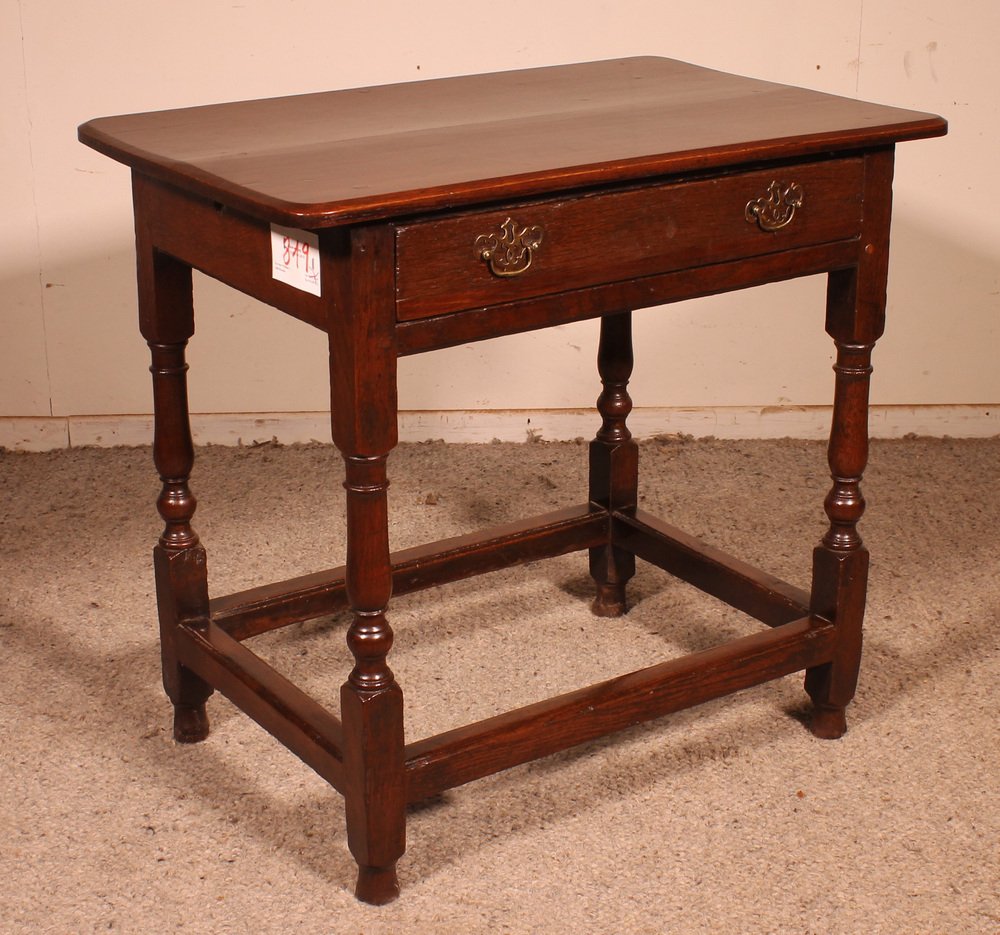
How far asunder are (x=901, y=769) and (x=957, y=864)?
24 cm

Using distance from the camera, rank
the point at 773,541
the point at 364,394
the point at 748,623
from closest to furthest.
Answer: the point at 364,394
the point at 748,623
the point at 773,541

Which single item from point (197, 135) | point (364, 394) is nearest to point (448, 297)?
point (364, 394)

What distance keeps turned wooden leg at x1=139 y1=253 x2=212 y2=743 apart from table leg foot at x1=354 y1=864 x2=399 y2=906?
473 mm

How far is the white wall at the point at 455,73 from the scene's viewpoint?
329 cm

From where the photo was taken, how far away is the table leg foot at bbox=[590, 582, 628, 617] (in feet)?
9.11

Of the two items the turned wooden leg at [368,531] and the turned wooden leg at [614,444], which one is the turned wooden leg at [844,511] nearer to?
the turned wooden leg at [614,444]

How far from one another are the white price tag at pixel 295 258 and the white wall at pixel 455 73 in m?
1.62

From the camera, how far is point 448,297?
1797mm

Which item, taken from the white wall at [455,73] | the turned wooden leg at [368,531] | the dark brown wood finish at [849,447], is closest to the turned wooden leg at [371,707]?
the turned wooden leg at [368,531]

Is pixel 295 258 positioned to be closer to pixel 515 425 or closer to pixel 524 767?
pixel 524 767

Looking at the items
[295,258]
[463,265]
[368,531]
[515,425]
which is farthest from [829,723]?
[515,425]

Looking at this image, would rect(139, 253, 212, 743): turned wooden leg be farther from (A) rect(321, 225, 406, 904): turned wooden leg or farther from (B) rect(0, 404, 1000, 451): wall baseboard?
(B) rect(0, 404, 1000, 451): wall baseboard

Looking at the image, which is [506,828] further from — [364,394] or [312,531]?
[312,531]

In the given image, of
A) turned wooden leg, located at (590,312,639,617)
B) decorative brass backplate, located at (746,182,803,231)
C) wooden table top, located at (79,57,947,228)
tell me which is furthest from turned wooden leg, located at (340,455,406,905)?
turned wooden leg, located at (590,312,639,617)
